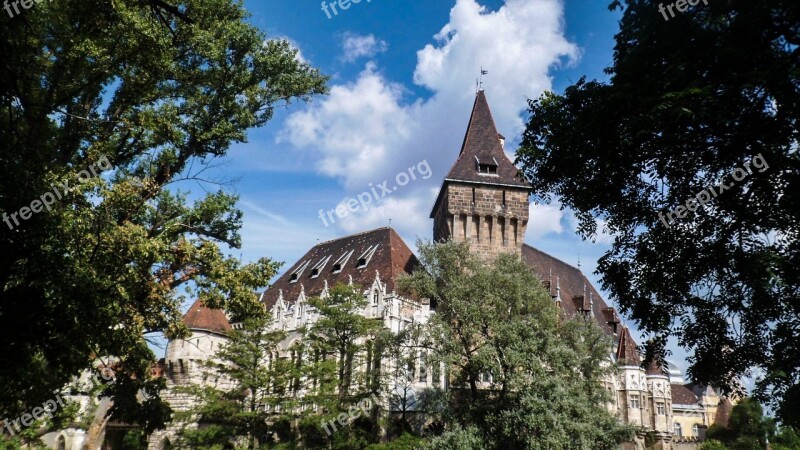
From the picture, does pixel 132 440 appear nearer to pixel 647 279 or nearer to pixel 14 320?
pixel 14 320

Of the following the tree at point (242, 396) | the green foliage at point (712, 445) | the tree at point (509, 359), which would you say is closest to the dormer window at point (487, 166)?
the tree at point (509, 359)

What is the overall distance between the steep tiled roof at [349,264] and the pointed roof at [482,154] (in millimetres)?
6239

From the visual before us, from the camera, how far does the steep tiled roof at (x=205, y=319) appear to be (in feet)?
125

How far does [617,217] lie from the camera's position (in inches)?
441

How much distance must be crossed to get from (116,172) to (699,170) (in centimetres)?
1531

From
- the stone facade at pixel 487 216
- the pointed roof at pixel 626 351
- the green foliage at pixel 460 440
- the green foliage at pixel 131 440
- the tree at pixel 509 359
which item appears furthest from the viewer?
the pointed roof at pixel 626 351

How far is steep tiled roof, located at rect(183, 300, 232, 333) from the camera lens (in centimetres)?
3809

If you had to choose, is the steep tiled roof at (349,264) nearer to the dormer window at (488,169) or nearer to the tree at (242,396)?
the dormer window at (488,169)

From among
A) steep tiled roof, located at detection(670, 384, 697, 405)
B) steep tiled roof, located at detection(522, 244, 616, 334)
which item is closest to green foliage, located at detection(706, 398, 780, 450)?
steep tiled roof, located at detection(670, 384, 697, 405)

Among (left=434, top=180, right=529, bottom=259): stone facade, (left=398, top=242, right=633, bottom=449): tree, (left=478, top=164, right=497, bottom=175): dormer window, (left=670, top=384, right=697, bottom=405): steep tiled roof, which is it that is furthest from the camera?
(left=670, top=384, right=697, bottom=405): steep tiled roof

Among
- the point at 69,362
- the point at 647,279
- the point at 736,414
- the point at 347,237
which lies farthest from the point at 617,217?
the point at 736,414

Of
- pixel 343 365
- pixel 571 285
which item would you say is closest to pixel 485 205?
pixel 343 365

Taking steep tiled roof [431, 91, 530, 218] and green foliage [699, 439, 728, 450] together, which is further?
green foliage [699, 439, 728, 450]

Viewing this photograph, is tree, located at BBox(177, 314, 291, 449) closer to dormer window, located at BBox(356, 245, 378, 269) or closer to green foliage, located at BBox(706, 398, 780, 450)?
dormer window, located at BBox(356, 245, 378, 269)
